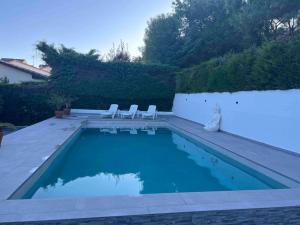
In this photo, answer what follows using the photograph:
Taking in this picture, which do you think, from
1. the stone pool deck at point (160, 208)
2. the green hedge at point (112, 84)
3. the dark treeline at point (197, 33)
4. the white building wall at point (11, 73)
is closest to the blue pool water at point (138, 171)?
the stone pool deck at point (160, 208)

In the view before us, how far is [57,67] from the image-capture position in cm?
1911

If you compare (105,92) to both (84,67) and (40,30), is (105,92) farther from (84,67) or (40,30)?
(40,30)

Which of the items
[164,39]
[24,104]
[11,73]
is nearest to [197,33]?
[164,39]

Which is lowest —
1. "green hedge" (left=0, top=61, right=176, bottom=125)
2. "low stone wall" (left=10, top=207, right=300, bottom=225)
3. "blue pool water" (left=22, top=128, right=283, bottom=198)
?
"blue pool water" (left=22, top=128, right=283, bottom=198)

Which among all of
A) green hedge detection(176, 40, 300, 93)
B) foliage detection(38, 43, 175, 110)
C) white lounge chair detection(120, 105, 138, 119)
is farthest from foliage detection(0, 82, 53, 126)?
green hedge detection(176, 40, 300, 93)

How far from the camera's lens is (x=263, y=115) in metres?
9.43

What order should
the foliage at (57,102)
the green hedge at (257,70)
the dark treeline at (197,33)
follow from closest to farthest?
the green hedge at (257,70) < the foliage at (57,102) < the dark treeline at (197,33)

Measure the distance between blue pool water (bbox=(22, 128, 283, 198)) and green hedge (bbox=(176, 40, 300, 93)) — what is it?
9.65 feet

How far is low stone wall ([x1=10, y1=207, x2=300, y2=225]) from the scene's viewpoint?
3615mm

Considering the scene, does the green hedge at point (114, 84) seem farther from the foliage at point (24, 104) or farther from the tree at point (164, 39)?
the tree at point (164, 39)

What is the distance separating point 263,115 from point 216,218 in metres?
6.42

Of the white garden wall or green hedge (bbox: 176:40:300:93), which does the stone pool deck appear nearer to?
the white garden wall

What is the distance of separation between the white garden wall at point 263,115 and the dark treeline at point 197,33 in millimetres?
8305

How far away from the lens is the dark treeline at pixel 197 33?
20.4 m
